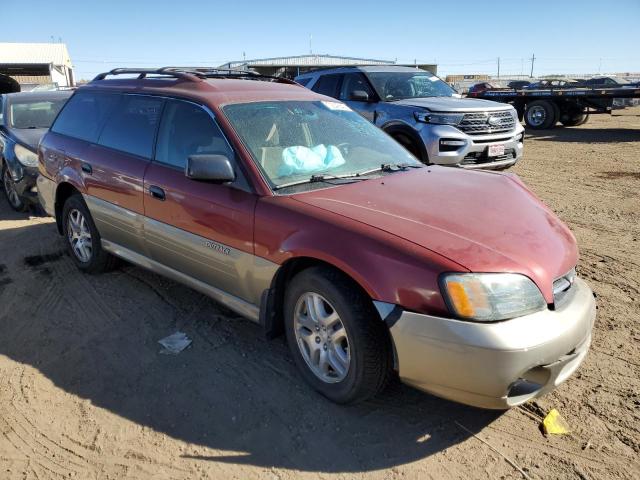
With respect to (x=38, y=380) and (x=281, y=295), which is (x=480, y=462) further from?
(x=38, y=380)

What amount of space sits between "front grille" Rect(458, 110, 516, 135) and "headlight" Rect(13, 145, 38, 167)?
608 cm

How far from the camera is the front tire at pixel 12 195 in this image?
24.1 feet

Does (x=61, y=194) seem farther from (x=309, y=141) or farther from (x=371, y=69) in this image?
(x=371, y=69)

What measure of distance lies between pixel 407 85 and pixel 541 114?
1132 centimetres

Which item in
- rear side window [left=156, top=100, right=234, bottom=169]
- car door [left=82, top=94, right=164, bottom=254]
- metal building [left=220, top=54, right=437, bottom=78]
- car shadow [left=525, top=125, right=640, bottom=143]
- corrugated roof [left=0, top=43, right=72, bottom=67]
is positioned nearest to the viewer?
rear side window [left=156, top=100, right=234, bottom=169]

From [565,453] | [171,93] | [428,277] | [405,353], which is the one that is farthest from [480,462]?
[171,93]

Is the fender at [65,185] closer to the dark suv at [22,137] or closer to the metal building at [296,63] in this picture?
the dark suv at [22,137]

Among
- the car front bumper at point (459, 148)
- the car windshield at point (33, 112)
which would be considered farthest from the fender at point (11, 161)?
the car front bumper at point (459, 148)

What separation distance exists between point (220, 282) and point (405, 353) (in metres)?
1.47

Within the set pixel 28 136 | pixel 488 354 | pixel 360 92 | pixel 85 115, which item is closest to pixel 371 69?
pixel 360 92

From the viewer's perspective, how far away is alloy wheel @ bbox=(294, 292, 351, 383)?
111 inches

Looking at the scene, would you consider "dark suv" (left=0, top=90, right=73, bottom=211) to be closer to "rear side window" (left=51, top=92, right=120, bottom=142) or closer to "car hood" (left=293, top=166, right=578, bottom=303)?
"rear side window" (left=51, top=92, right=120, bottom=142)

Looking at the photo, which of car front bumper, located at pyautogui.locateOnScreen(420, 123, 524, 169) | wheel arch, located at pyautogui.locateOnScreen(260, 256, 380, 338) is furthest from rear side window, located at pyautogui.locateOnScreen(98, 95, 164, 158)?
car front bumper, located at pyautogui.locateOnScreen(420, 123, 524, 169)

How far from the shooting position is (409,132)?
7766 mm
